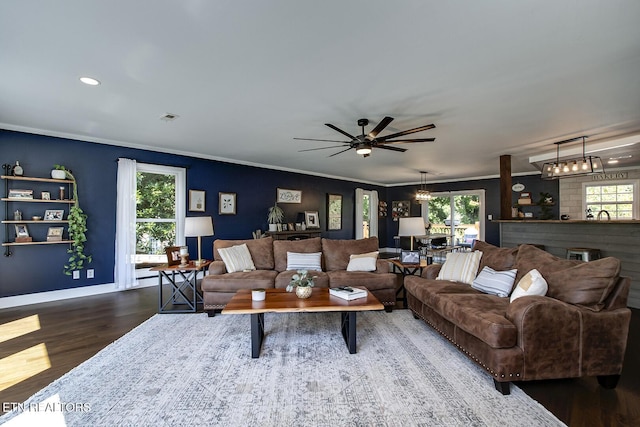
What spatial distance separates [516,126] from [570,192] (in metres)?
5.02

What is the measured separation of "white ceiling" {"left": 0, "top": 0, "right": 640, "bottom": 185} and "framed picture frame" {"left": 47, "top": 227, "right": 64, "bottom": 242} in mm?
1467

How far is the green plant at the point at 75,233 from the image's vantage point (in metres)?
4.42

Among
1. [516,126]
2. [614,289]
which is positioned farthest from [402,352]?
[516,126]

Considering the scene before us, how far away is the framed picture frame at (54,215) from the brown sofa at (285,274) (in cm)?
241

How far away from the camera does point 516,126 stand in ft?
13.5

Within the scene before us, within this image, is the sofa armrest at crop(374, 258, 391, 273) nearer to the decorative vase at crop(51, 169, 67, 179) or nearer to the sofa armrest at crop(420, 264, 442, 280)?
the sofa armrest at crop(420, 264, 442, 280)

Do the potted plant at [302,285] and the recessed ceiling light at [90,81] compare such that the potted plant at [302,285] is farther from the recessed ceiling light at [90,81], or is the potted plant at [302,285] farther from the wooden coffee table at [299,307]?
the recessed ceiling light at [90,81]

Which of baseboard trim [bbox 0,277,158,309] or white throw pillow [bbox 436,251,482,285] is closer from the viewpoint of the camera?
white throw pillow [bbox 436,251,482,285]

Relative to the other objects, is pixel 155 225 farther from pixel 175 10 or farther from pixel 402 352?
pixel 402 352

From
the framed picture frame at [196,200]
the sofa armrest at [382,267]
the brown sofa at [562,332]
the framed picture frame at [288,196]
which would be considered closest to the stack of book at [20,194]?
the framed picture frame at [196,200]

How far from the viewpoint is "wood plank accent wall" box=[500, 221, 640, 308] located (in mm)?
4176

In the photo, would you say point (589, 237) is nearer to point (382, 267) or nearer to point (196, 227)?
point (382, 267)

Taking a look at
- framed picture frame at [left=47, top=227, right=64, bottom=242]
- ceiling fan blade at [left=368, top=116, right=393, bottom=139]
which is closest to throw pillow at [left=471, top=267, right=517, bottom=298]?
ceiling fan blade at [left=368, top=116, right=393, bottom=139]

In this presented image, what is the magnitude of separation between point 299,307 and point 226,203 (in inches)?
168
